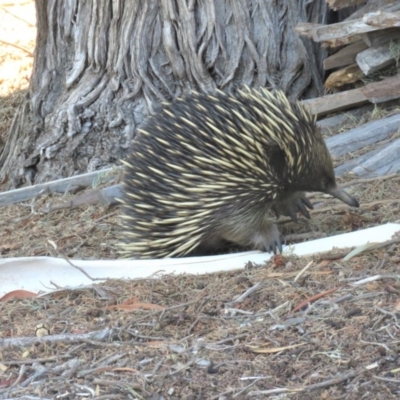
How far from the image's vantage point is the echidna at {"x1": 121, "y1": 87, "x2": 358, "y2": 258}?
16.9 feet

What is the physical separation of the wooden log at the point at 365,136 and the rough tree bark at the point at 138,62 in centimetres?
95

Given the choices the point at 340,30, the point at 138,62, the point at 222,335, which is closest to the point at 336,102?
the point at 340,30

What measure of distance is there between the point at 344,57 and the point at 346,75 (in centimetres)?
18

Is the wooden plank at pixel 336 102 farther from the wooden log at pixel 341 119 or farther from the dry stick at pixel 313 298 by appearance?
the dry stick at pixel 313 298

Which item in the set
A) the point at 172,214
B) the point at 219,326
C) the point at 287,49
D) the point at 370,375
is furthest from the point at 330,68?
the point at 370,375

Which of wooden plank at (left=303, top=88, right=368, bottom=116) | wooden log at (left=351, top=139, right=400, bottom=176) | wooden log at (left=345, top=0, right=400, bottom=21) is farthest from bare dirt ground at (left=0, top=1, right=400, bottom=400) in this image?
wooden log at (left=345, top=0, right=400, bottom=21)

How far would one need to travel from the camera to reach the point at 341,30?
6.65 meters

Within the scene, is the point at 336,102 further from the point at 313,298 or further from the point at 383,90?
the point at 313,298

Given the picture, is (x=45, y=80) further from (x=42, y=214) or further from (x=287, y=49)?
(x=287, y=49)

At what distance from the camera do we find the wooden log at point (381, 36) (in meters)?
6.80

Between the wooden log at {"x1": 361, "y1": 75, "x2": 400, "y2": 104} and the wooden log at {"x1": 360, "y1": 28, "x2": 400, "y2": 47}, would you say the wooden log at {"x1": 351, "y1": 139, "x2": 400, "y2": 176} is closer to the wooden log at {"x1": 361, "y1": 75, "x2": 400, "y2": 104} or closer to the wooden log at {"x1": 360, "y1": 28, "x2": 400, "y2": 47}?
the wooden log at {"x1": 361, "y1": 75, "x2": 400, "y2": 104}

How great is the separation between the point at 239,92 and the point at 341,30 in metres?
1.75

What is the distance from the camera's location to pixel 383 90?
680 cm

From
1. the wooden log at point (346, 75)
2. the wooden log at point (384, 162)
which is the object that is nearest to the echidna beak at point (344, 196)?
the wooden log at point (384, 162)
